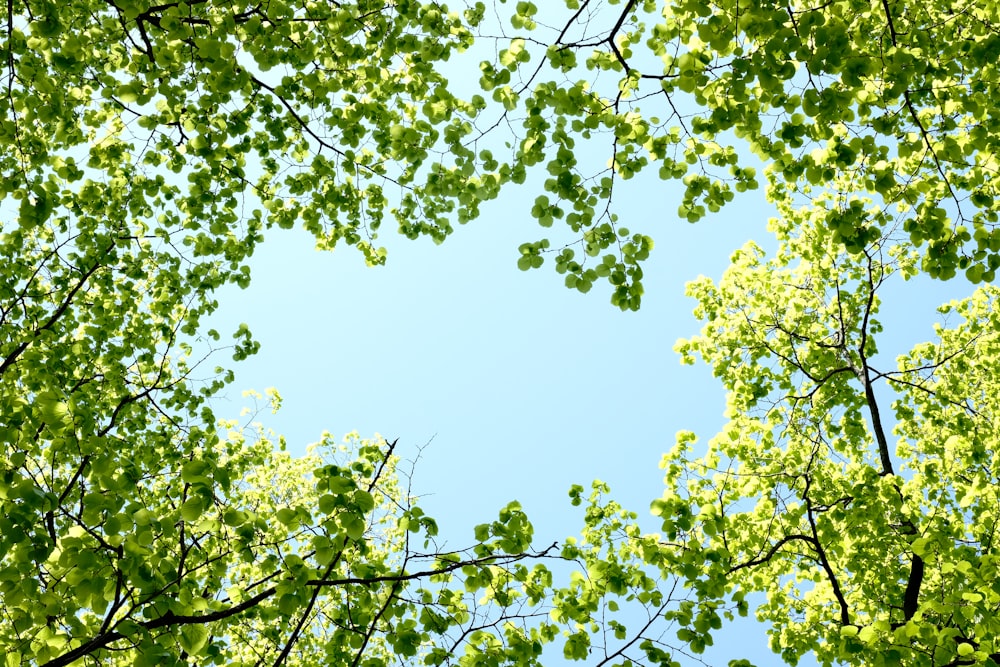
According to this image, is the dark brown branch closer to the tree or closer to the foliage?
the tree

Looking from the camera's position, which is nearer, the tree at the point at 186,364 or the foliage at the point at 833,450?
the tree at the point at 186,364

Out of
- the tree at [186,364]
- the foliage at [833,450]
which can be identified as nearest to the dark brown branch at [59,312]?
the tree at [186,364]

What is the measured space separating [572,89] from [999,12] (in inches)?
134

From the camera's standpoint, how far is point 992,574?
17.9ft

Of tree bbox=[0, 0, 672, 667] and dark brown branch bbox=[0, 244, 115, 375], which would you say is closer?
tree bbox=[0, 0, 672, 667]

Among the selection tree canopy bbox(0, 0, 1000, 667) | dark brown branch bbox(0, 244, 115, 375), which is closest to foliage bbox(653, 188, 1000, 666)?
tree canopy bbox(0, 0, 1000, 667)

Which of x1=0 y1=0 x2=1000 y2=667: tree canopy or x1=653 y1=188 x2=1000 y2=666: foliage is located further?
x1=653 y1=188 x2=1000 y2=666: foliage

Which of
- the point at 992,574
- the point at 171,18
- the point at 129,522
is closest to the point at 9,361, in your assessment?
the point at 171,18

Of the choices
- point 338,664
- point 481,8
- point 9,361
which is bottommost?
point 338,664

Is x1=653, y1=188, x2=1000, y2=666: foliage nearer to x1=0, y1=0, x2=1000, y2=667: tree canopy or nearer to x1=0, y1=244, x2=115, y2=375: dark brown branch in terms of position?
x1=0, y1=0, x2=1000, y2=667: tree canopy

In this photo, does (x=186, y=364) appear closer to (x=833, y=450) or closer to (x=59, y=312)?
→ (x=59, y=312)

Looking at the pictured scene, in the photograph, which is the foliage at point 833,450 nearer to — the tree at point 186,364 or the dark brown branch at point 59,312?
the tree at point 186,364

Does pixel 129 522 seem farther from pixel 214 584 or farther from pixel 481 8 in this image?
pixel 481 8

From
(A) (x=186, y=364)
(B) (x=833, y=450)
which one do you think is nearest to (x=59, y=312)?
(A) (x=186, y=364)
